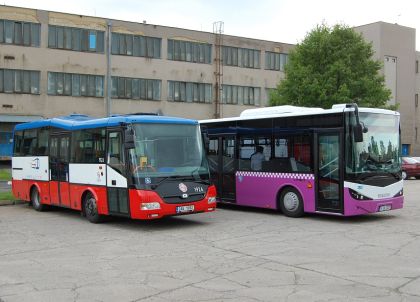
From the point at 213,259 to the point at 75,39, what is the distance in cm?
4121

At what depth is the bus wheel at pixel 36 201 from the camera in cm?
1669

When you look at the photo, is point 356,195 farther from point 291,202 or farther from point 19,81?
point 19,81

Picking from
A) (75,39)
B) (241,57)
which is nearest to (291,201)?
(75,39)

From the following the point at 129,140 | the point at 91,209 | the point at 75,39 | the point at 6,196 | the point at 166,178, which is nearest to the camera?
the point at 129,140

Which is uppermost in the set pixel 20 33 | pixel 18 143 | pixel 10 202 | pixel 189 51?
pixel 189 51

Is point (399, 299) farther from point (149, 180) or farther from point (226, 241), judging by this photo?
point (149, 180)

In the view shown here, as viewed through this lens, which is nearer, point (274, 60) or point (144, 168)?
point (144, 168)

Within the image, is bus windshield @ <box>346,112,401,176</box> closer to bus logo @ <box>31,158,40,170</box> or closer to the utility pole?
bus logo @ <box>31,158,40,170</box>

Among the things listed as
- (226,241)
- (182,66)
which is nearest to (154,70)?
(182,66)

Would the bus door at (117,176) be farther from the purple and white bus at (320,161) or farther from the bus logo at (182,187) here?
the purple and white bus at (320,161)

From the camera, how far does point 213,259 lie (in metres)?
8.91

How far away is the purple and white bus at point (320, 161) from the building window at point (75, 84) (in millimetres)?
33227

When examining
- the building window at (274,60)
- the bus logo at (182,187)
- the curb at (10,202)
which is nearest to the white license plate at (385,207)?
the bus logo at (182,187)

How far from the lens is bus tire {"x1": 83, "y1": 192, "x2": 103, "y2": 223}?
13.6 metres
